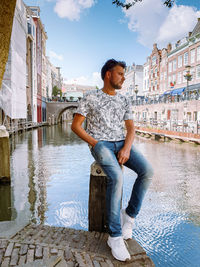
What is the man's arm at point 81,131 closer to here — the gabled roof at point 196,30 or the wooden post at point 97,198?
the wooden post at point 97,198

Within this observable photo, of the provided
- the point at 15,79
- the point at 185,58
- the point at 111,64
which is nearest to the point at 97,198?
the point at 111,64

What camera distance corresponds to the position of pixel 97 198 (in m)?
2.74

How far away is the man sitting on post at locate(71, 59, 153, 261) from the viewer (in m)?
2.33

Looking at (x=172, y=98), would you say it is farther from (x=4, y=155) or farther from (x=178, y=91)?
(x=4, y=155)

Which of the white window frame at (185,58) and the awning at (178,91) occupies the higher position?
the white window frame at (185,58)

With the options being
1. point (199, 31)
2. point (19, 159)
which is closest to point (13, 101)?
point (19, 159)

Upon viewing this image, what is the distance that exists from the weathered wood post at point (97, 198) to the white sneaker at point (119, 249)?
0.46 m

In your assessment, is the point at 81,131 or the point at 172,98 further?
the point at 172,98

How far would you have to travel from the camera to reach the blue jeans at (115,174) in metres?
2.32

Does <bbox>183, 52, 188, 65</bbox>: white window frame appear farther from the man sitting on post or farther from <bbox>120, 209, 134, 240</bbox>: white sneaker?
<bbox>120, 209, 134, 240</bbox>: white sneaker

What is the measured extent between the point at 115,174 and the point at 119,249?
68cm

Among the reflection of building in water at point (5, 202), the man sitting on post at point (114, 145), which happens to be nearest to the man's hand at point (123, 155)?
the man sitting on post at point (114, 145)

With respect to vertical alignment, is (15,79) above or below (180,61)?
below

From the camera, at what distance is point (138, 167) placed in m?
2.45
